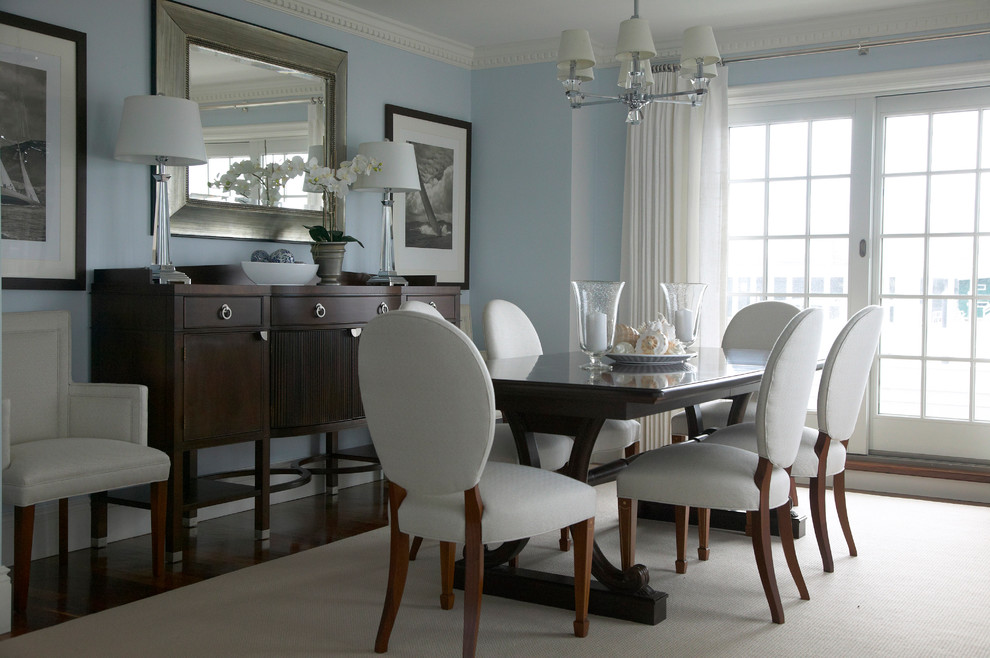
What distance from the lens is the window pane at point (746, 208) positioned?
17.3ft

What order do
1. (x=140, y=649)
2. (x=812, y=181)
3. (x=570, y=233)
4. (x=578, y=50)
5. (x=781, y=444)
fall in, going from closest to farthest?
(x=140, y=649) < (x=781, y=444) < (x=578, y=50) < (x=812, y=181) < (x=570, y=233)

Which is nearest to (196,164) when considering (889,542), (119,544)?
(119,544)

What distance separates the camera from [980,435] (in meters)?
4.71

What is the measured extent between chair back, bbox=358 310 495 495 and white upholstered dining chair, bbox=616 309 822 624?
75 centimetres

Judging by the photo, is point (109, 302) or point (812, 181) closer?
point (109, 302)

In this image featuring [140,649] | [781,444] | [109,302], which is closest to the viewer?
[140,649]

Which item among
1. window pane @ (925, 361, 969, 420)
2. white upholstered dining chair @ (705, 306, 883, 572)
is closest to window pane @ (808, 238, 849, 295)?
window pane @ (925, 361, 969, 420)

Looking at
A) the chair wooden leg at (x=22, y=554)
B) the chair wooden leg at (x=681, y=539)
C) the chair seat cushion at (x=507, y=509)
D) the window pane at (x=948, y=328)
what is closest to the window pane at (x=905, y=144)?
the window pane at (x=948, y=328)

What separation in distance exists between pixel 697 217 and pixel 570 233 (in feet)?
2.48

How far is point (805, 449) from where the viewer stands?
328 cm

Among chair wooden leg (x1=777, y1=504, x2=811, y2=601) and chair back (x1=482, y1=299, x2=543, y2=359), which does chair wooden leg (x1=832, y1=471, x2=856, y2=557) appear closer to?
chair wooden leg (x1=777, y1=504, x2=811, y2=601)

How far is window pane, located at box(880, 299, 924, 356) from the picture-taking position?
487cm

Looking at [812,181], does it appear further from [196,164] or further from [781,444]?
[196,164]

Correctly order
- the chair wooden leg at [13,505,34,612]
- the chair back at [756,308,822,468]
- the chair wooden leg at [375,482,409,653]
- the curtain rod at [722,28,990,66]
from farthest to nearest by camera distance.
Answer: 1. the curtain rod at [722,28,990,66]
2. the chair wooden leg at [13,505,34,612]
3. the chair back at [756,308,822,468]
4. the chair wooden leg at [375,482,409,653]
